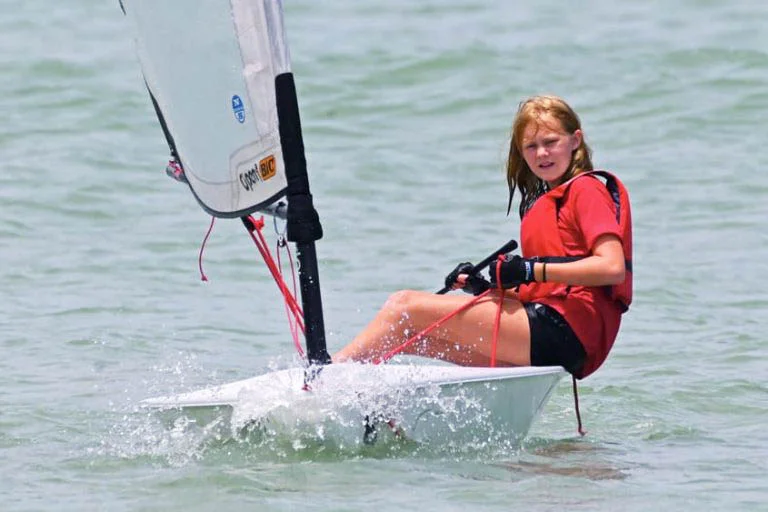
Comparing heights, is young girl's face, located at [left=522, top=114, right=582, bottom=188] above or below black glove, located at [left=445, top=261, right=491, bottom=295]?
above

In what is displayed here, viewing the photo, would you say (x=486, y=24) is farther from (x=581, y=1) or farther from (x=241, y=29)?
(x=241, y=29)

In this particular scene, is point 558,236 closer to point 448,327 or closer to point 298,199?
point 448,327

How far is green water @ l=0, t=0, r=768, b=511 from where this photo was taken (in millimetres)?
4609

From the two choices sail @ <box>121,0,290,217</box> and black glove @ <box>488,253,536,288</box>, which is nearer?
sail @ <box>121,0,290,217</box>

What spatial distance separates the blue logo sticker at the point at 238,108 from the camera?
4.37 metres

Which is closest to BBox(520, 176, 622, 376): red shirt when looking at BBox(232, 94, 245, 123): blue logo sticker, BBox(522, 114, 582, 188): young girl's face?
BBox(522, 114, 582, 188): young girl's face

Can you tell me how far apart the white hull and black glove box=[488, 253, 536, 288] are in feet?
0.91

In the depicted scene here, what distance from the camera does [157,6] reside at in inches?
172

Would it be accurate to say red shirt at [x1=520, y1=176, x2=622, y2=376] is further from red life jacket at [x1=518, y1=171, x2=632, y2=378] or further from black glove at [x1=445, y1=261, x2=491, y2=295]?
black glove at [x1=445, y1=261, x2=491, y2=295]

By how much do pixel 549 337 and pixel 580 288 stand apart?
0.20 metres

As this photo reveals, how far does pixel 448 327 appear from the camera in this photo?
4.77 m

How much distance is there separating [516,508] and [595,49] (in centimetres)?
974

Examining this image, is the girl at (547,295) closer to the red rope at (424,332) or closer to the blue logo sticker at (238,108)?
the red rope at (424,332)

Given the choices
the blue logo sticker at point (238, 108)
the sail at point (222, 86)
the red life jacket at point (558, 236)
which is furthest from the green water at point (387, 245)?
the blue logo sticker at point (238, 108)
